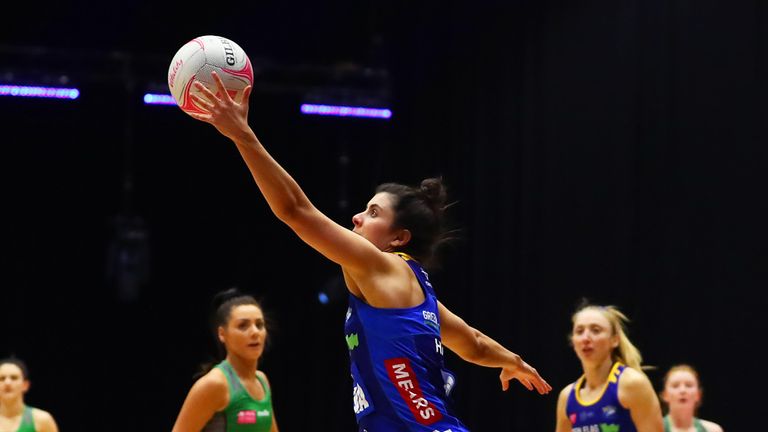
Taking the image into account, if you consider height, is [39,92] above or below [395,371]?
above

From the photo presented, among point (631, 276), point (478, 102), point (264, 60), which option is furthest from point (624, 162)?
point (264, 60)

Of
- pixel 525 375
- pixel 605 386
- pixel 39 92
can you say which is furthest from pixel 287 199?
pixel 39 92

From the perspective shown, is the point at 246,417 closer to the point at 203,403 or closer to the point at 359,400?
the point at 203,403

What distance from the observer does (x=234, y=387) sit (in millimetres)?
4617

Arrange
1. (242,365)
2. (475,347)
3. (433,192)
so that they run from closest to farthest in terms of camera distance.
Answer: (433,192) < (475,347) < (242,365)

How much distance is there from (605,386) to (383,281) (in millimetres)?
2874

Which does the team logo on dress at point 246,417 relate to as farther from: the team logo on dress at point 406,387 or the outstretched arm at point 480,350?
the team logo on dress at point 406,387

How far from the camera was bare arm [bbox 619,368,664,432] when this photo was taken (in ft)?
16.4

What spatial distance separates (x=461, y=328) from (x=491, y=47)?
231 inches

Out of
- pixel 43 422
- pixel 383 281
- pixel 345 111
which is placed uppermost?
pixel 345 111

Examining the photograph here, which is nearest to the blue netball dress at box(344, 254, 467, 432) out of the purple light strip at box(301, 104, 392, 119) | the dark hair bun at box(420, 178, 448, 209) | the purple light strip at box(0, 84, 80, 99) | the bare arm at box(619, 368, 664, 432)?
the dark hair bun at box(420, 178, 448, 209)

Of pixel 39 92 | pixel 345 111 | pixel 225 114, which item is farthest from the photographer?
pixel 345 111

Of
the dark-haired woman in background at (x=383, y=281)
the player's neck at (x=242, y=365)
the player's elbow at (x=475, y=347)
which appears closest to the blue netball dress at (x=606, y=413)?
the player's neck at (x=242, y=365)

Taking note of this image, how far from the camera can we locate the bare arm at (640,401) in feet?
16.4
